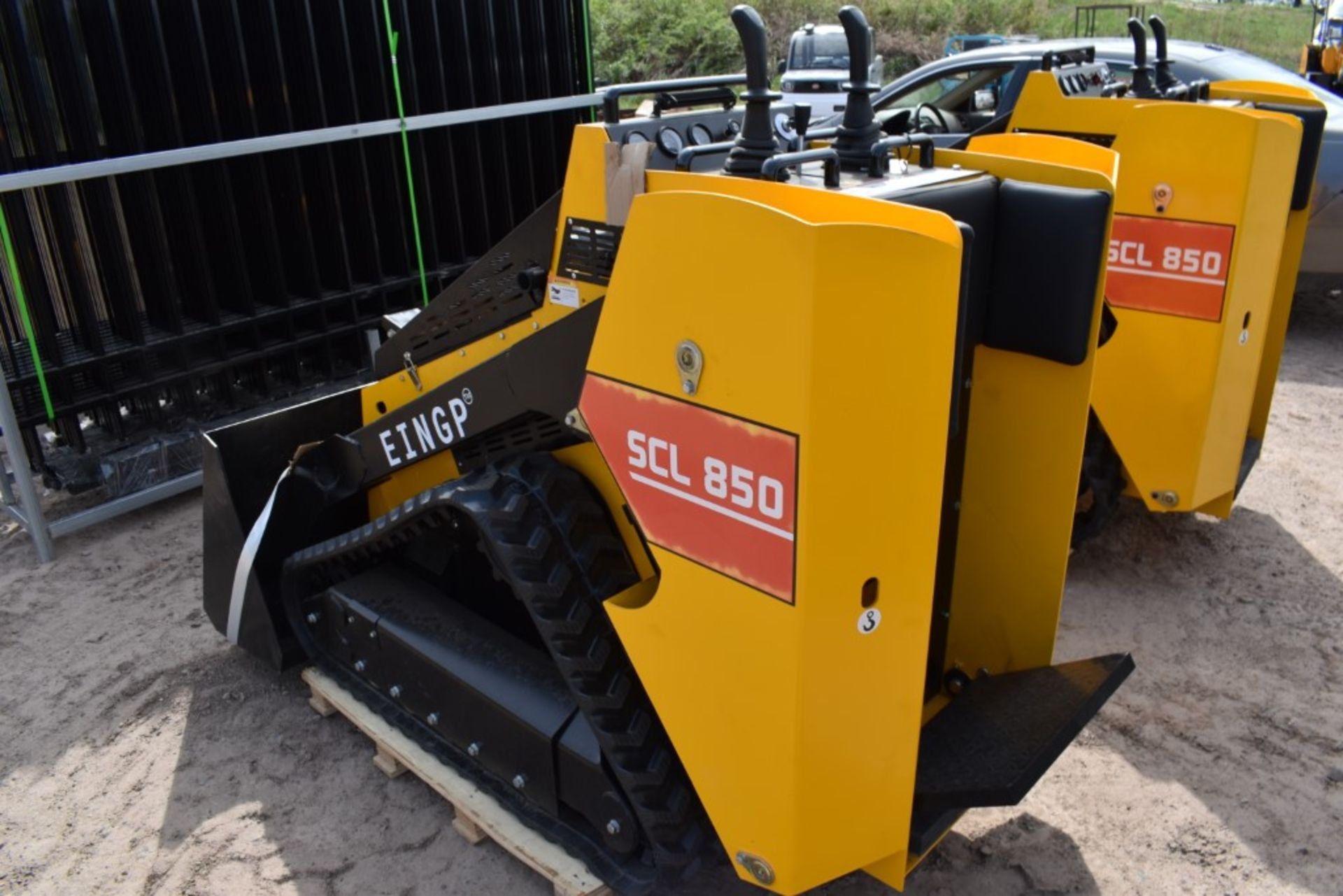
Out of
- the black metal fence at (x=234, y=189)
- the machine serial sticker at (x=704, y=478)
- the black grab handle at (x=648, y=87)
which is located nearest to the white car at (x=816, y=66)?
the black metal fence at (x=234, y=189)

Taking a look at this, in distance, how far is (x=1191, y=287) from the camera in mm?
3867

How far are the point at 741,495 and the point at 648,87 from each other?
5.32 ft

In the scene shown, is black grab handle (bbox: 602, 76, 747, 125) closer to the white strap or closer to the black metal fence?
the white strap

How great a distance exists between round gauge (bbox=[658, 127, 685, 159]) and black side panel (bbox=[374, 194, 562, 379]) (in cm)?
33

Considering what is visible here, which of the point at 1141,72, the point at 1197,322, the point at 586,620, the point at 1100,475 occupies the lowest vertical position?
the point at 1100,475

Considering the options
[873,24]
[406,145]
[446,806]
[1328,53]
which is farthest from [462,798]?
[873,24]

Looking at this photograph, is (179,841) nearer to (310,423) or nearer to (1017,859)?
(310,423)

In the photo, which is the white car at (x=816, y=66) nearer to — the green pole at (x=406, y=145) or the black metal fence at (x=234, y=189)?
the black metal fence at (x=234, y=189)

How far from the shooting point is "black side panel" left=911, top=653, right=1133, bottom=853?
2367 mm

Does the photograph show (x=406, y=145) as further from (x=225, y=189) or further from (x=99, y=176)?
(x=99, y=176)

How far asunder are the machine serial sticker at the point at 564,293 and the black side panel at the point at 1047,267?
0.97 m

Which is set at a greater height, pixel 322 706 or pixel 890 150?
pixel 890 150

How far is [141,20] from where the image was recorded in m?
4.83

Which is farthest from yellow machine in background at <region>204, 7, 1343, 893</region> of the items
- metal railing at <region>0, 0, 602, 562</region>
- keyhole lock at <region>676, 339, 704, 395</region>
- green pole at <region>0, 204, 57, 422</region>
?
metal railing at <region>0, 0, 602, 562</region>
